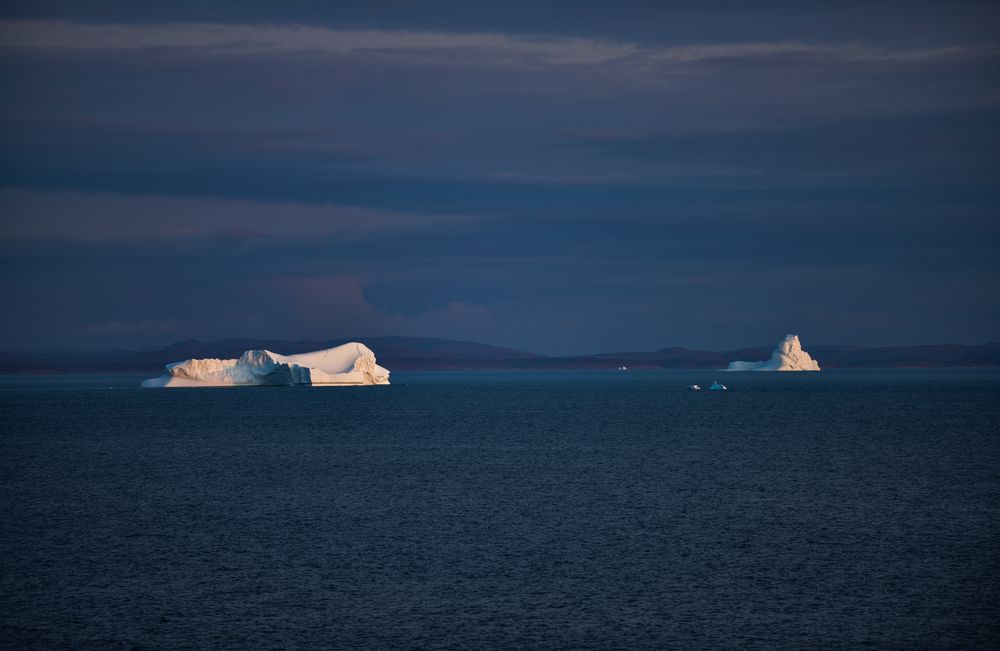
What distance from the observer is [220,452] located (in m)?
50.2

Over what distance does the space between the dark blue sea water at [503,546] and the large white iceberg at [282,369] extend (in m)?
73.6

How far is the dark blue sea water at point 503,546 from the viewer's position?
17422mm

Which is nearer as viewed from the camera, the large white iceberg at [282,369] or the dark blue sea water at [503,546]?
the dark blue sea water at [503,546]

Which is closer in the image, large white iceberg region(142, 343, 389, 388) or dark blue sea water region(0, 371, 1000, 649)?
dark blue sea water region(0, 371, 1000, 649)

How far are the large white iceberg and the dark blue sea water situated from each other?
7360cm

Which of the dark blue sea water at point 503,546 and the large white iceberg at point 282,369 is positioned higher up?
the large white iceberg at point 282,369

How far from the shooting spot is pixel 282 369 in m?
128

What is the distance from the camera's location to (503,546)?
24.3 m

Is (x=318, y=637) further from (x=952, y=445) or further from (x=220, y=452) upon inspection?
(x=952, y=445)

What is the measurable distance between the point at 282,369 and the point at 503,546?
350 feet

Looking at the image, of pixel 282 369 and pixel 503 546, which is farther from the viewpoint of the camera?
pixel 282 369

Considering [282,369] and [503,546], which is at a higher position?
[282,369]

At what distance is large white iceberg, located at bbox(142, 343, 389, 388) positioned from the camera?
127 meters

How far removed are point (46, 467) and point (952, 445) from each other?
130 feet
